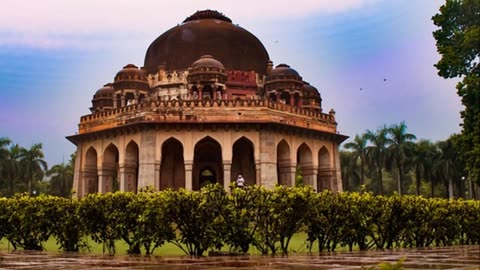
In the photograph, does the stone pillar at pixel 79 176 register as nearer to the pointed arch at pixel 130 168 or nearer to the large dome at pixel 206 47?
the pointed arch at pixel 130 168

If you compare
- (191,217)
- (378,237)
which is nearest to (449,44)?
(378,237)

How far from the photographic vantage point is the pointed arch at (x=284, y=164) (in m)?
26.0

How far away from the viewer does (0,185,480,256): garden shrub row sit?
10.5 m

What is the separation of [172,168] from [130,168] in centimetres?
249

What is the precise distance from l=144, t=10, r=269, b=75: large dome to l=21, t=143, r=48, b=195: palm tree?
1859 centimetres


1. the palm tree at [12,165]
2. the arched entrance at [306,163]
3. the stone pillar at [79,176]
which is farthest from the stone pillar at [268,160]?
the palm tree at [12,165]

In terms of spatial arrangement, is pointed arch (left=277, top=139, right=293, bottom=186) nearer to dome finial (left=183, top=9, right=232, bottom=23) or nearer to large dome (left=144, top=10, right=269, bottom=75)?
large dome (left=144, top=10, right=269, bottom=75)

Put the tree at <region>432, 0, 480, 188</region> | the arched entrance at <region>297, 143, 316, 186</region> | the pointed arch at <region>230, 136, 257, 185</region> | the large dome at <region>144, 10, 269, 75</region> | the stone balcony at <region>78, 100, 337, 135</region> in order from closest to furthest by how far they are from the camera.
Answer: the tree at <region>432, 0, 480, 188</region> → the stone balcony at <region>78, 100, 337, 135</region> → the arched entrance at <region>297, 143, 316, 186</region> → the pointed arch at <region>230, 136, 257, 185</region> → the large dome at <region>144, 10, 269, 75</region>

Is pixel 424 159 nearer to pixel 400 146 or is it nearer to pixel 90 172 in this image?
pixel 400 146

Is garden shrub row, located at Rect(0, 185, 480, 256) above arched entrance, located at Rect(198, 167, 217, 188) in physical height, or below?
below

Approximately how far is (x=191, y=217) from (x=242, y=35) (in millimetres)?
21693

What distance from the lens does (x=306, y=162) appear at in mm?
27438

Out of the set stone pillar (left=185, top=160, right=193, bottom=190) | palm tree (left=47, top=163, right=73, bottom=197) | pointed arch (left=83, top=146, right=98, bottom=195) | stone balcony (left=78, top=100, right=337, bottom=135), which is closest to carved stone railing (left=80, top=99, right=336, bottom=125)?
stone balcony (left=78, top=100, right=337, bottom=135)

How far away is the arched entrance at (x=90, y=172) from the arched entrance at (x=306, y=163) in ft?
34.2
